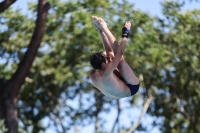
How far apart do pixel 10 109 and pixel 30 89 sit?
288 inches

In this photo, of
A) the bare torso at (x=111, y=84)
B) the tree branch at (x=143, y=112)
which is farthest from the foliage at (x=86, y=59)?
the bare torso at (x=111, y=84)

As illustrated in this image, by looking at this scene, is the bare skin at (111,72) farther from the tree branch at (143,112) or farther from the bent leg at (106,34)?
the tree branch at (143,112)

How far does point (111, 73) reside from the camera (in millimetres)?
6270

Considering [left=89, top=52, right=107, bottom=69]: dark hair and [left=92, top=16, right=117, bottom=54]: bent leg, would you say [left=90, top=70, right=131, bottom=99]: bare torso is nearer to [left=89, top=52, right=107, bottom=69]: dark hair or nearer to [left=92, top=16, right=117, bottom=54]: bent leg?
[left=89, top=52, right=107, bottom=69]: dark hair

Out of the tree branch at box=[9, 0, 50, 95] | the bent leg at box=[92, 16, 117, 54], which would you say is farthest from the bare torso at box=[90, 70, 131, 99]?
the tree branch at box=[9, 0, 50, 95]

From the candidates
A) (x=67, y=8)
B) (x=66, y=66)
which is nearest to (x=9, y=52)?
(x=66, y=66)

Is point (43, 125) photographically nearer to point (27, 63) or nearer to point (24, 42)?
Result: point (24, 42)

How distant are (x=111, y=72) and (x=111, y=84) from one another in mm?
158

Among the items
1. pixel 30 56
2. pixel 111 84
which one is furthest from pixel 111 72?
pixel 30 56

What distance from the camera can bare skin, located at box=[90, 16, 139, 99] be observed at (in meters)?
6.29

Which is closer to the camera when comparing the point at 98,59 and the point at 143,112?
the point at 98,59

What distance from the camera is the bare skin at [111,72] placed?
629cm

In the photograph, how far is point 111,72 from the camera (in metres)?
6.25

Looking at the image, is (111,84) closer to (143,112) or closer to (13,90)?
(13,90)
